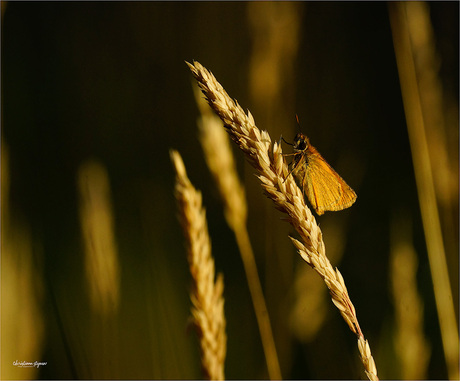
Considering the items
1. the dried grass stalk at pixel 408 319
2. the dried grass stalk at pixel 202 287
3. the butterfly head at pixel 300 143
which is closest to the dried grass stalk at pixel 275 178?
the dried grass stalk at pixel 202 287

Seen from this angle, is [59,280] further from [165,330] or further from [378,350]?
[378,350]

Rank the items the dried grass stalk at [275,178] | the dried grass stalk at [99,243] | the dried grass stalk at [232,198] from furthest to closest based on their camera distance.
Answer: the dried grass stalk at [99,243]
the dried grass stalk at [232,198]
the dried grass stalk at [275,178]

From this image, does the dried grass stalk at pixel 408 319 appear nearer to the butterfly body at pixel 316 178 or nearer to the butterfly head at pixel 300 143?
the butterfly body at pixel 316 178

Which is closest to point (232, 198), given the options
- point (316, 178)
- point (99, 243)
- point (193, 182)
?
point (316, 178)

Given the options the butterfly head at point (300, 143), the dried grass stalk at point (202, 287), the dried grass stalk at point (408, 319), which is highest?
the butterfly head at point (300, 143)

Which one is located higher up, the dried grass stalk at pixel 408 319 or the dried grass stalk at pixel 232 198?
the dried grass stalk at pixel 232 198

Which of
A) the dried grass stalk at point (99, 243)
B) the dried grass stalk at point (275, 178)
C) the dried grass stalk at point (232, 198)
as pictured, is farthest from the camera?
the dried grass stalk at point (99, 243)

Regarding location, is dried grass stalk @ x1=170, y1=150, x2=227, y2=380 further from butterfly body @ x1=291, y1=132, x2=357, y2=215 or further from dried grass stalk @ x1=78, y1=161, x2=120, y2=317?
dried grass stalk @ x1=78, y1=161, x2=120, y2=317
